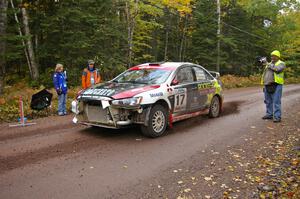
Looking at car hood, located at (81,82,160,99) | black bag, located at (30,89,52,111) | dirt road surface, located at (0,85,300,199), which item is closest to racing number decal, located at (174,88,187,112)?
dirt road surface, located at (0,85,300,199)

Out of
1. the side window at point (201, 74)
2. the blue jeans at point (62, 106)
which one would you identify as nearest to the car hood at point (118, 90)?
the side window at point (201, 74)

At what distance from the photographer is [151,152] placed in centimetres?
618

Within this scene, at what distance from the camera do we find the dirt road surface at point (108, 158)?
4430mm

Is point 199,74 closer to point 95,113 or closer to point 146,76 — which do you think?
point 146,76

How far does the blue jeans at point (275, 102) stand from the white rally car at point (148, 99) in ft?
6.91

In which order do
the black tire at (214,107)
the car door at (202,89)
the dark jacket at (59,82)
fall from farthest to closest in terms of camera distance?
the dark jacket at (59,82)
the black tire at (214,107)
the car door at (202,89)

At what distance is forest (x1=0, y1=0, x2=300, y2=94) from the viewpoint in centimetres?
1647

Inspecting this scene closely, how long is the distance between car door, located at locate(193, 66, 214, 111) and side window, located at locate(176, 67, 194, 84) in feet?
0.86

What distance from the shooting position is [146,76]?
26.7 ft

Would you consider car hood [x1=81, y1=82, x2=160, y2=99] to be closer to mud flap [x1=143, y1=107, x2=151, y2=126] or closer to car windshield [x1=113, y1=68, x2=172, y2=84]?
car windshield [x1=113, y1=68, x2=172, y2=84]

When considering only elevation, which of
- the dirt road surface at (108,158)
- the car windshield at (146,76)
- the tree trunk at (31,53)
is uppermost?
the tree trunk at (31,53)

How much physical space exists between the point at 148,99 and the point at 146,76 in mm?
1336

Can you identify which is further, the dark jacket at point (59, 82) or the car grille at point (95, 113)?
the dark jacket at point (59, 82)

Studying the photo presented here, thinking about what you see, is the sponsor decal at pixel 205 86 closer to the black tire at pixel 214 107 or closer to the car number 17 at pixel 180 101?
the black tire at pixel 214 107
